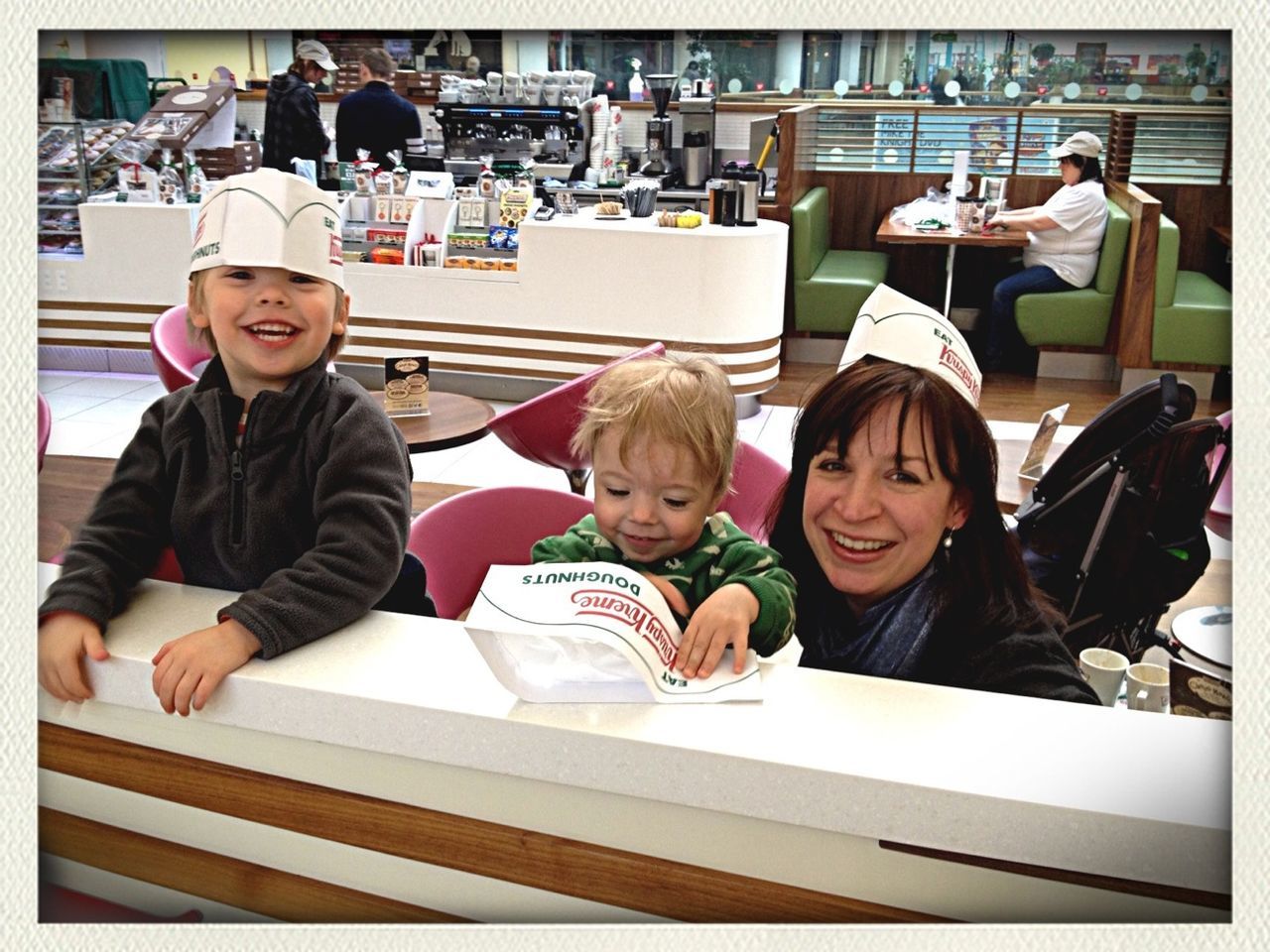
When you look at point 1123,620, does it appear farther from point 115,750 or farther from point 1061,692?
point 115,750

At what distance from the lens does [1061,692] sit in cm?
117

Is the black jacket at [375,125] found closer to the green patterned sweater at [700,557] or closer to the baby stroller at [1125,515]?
the baby stroller at [1125,515]

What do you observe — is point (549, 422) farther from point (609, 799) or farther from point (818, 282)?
point (818, 282)

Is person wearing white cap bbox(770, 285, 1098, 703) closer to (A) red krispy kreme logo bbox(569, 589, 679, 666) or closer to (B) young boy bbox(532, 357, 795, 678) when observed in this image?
(B) young boy bbox(532, 357, 795, 678)

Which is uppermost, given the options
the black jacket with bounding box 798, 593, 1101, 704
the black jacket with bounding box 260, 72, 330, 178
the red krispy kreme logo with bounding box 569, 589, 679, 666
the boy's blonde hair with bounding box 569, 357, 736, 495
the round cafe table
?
the black jacket with bounding box 260, 72, 330, 178

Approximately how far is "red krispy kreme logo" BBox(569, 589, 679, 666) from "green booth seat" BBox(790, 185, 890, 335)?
5.82 metres

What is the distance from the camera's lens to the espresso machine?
24.0 ft

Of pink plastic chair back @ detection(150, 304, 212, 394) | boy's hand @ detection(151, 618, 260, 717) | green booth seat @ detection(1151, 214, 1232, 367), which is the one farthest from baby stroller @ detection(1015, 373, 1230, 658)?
green booth seat @ detection(1151, 214, 1232, 367)

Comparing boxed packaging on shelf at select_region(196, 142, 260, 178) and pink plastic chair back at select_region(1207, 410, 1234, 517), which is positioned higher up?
boxed packaging on shelf at select_region(196, 142, 260, 178)

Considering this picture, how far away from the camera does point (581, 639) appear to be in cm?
87

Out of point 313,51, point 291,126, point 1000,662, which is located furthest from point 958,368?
point 291,126

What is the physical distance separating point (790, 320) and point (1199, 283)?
2415 millimetres

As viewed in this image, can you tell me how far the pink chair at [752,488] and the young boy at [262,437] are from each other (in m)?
1.17

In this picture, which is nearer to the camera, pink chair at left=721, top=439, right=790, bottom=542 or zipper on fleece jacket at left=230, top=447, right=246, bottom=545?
zipper on fleece jacket at left=230, top=447, right=246, bottom=545
